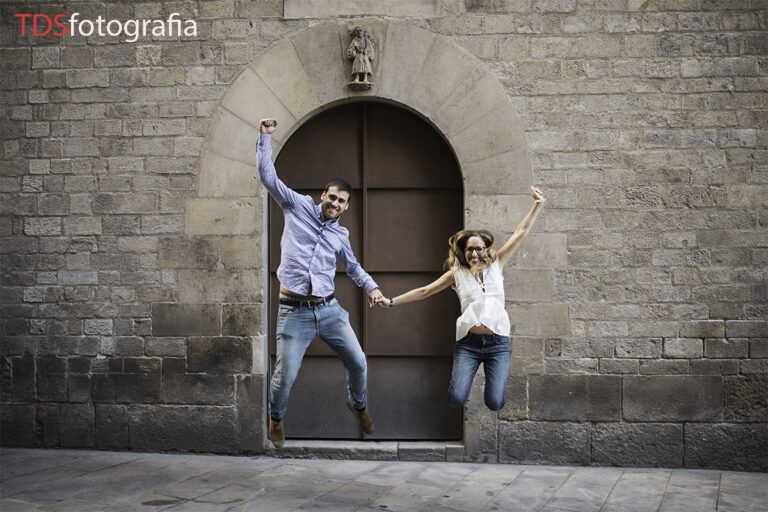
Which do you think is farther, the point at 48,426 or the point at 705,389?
the point at 48,426

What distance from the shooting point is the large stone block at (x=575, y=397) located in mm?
5875

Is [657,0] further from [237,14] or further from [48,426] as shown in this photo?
[48,426]

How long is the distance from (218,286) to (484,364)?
257 centimetres

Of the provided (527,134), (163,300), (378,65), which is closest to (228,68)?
(378,65)

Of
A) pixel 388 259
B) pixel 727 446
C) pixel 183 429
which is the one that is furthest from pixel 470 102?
pixel 183 429

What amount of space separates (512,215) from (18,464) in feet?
14.6

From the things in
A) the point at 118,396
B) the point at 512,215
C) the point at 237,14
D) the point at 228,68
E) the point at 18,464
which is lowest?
the point at 18,464

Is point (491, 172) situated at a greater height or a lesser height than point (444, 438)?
greater

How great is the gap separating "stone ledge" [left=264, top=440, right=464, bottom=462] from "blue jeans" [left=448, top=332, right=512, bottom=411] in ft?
4.76

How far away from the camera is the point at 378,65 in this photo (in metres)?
6.11

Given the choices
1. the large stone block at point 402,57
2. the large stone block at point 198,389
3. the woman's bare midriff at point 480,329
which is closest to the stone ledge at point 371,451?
the large stone block at point 198,389

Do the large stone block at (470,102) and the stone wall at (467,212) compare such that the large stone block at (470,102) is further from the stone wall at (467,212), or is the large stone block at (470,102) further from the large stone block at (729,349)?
the large stone block at (729,349)

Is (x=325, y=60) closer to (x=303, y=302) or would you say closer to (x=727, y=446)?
(x=303, y=302)

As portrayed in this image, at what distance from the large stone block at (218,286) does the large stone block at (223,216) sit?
14.1 inches
